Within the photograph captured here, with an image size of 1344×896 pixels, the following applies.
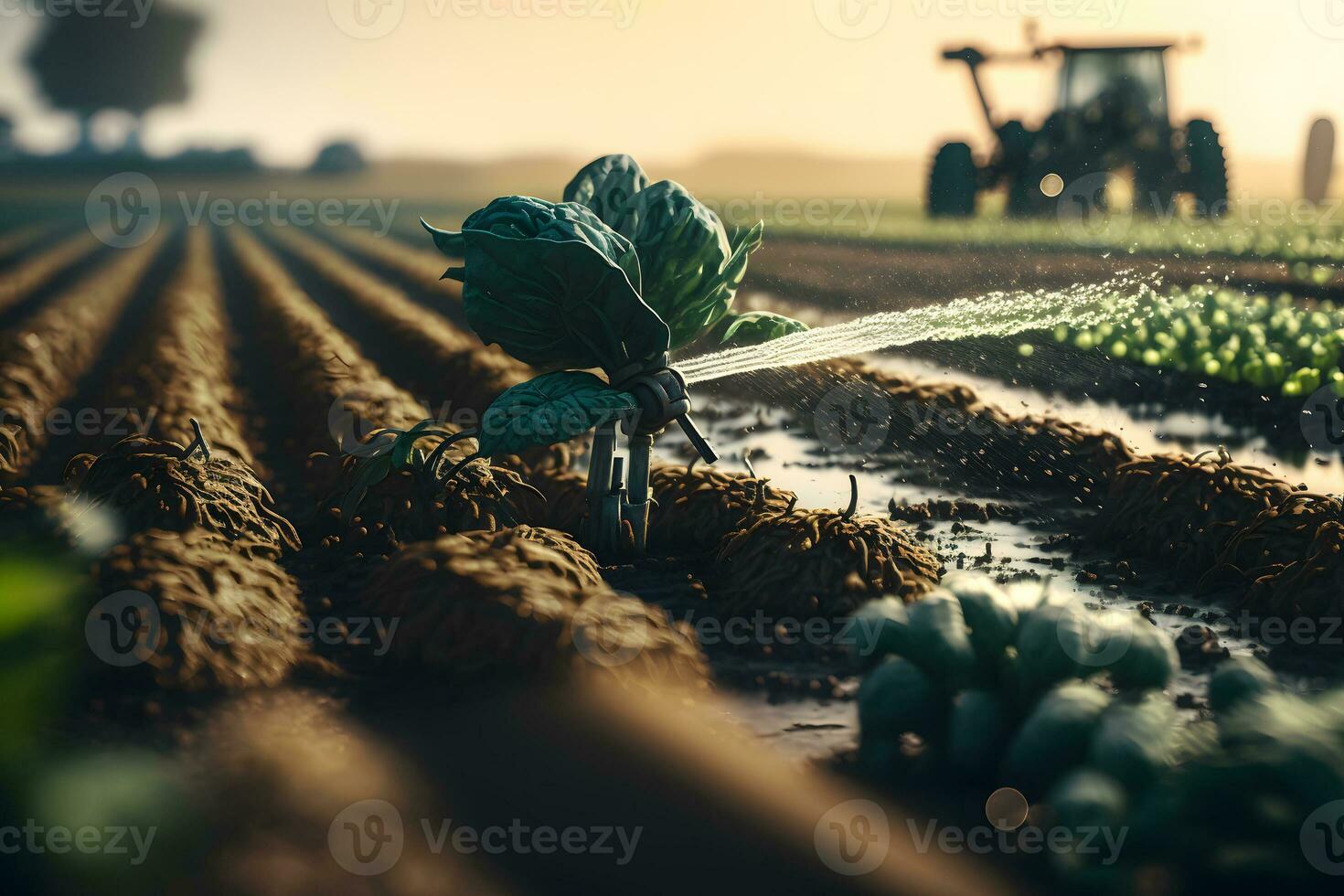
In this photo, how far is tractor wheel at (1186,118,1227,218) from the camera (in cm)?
2125

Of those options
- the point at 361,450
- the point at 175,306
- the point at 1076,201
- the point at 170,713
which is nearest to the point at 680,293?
the point at 361,450

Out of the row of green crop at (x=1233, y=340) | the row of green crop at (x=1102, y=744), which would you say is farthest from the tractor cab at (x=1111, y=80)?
the row of green crop at (x=1102, y=744)

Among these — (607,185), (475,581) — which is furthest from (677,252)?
(475,581)

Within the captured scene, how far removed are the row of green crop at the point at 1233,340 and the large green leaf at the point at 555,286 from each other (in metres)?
5.91

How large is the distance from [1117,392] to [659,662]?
6799 millimetres

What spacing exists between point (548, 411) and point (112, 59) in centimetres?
5566

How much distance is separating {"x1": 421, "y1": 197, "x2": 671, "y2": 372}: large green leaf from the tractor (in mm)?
18779

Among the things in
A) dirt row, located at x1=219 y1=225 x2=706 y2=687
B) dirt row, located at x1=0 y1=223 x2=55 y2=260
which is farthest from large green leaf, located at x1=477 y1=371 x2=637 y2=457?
dirt row, located at x1=0 y1=223 x2=55 y2=260

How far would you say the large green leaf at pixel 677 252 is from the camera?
4.67m

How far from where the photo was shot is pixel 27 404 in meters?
7.79

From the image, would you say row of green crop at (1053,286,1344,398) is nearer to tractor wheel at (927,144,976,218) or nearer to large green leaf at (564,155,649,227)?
large green leaf at (564,155,649,227)

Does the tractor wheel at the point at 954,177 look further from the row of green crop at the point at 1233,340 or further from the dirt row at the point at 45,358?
the dirt row at the point at 45,358

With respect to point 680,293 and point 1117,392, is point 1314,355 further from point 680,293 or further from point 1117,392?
point 680,293

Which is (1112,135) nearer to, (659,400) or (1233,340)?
(1233,340)
